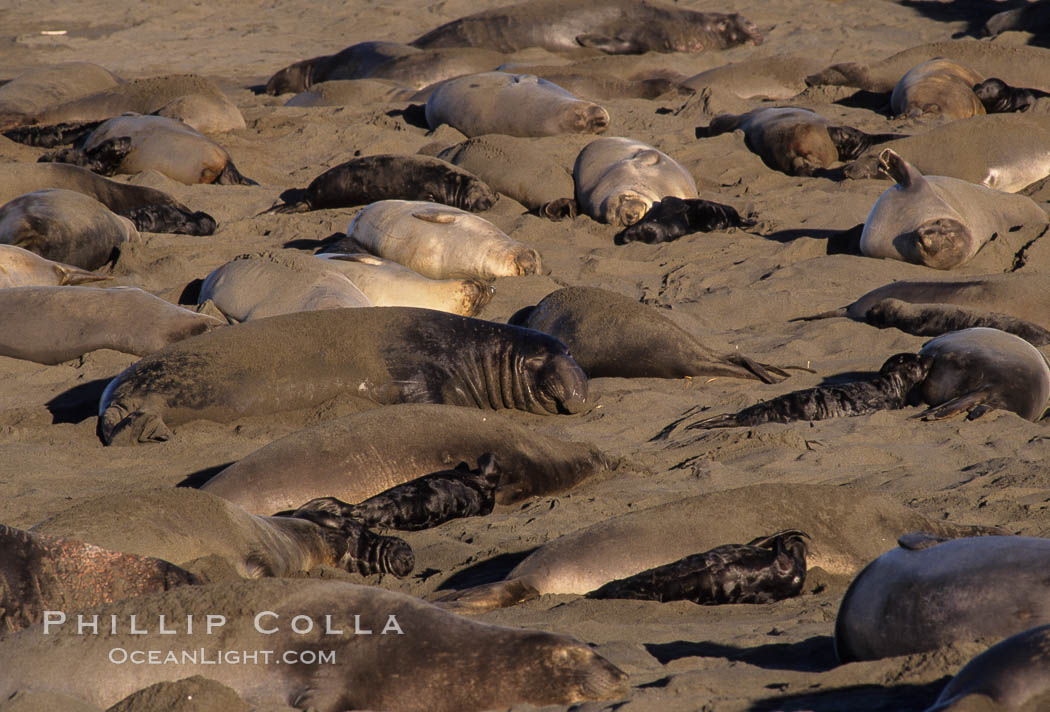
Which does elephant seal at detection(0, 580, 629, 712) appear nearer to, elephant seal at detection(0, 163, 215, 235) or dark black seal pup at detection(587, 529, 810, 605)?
dark black seal pup at detection(587, 529, 810, 605)

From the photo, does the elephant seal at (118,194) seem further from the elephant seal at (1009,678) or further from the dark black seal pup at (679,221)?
the elephant seal at (1009,678)

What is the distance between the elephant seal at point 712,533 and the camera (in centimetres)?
336

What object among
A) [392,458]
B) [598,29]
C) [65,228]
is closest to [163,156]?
[65,228]

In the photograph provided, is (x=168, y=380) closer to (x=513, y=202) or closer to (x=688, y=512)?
(x=688, y=512)

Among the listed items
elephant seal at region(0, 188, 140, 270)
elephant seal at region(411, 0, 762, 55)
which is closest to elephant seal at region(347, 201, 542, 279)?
elephant seal at region(0, 188, 140, 270)

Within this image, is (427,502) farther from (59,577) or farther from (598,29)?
(598,29)

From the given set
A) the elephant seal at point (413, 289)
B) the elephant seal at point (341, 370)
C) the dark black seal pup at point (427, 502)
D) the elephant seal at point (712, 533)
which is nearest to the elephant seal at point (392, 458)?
the dark black seal pup at point (427, 502)

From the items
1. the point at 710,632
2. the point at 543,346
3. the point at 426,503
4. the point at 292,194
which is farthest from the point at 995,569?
the point at 292,194

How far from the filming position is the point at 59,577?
2.67 m

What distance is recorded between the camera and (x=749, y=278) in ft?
24.3

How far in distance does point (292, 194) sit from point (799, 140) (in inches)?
156

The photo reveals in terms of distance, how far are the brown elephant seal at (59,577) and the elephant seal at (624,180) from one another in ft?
20.2

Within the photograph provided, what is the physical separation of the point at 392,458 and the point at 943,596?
95.8 inches

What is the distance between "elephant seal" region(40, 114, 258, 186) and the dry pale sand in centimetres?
22
